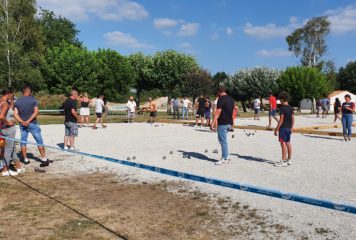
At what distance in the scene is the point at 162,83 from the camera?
187ft

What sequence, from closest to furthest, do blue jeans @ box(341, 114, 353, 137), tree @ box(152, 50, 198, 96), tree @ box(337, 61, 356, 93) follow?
blue jeans @ box(341, 114, 353, 137)
tree @ box(152, 50, 198, 96)
tree @ box(337, 61, 356, 93)

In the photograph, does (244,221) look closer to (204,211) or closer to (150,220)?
(204,211)

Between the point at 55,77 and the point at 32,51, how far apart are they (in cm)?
359

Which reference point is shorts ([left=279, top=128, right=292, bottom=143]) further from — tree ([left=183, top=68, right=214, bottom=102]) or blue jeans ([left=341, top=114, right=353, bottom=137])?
tree ([left=183, top=68, right=214, bottom=102])

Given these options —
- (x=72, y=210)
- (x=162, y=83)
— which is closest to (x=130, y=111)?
(x=72, y=210)

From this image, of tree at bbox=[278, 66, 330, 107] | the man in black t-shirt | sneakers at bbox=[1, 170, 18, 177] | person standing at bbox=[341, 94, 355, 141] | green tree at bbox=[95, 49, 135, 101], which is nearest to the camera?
sneakers at bbox=[1, 170, 18, 177]

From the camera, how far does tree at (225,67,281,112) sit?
49.2 m

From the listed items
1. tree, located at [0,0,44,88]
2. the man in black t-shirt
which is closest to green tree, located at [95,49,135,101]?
tree, located at [0,0,44,88]

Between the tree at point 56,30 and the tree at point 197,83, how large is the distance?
2116 cm

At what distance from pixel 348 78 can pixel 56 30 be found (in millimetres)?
60452

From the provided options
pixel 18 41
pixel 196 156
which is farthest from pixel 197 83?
A: pixel 196 156

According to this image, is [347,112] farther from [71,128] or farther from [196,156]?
[71,128]

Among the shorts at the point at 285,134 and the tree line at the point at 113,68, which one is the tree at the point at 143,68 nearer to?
the tree line at the point at 113,68

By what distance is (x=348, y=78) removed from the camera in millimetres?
82375
